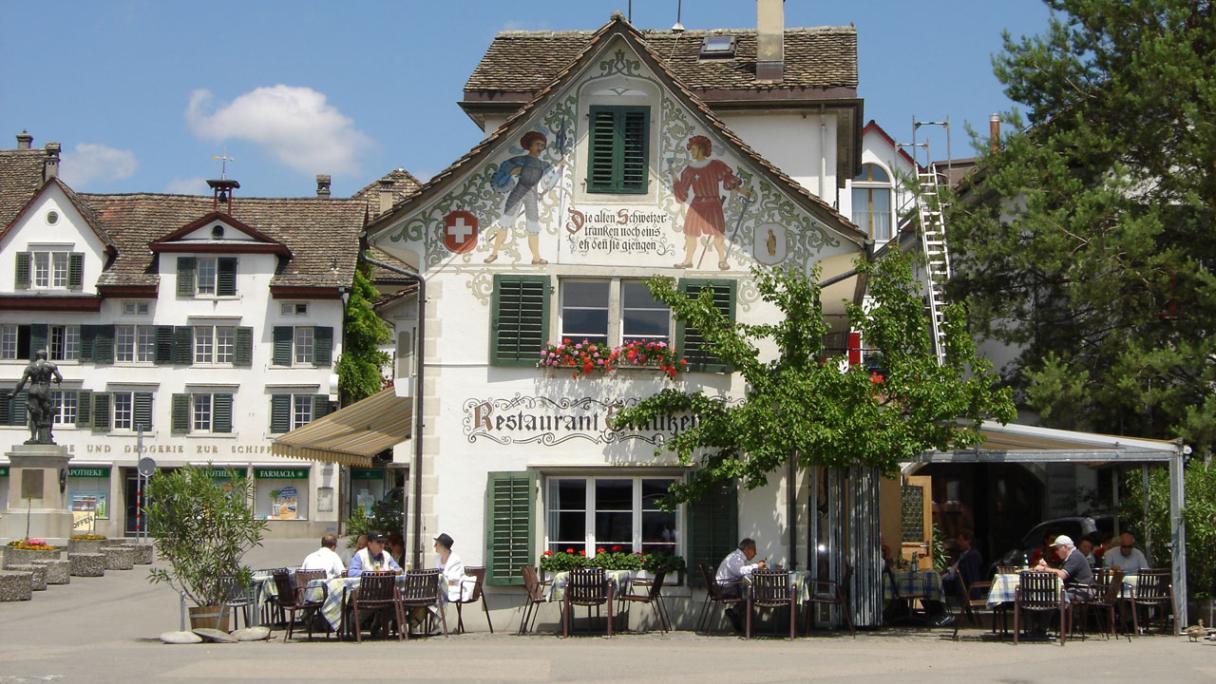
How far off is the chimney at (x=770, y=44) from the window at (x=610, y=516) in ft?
35.7

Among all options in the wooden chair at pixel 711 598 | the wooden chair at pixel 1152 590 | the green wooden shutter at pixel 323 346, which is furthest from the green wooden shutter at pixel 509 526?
the green wooden shutter at pixel 323 346

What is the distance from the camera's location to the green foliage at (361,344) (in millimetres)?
54188

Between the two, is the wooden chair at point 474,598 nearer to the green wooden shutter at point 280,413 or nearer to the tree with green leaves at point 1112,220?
the tree with green leaves at point 1112,220

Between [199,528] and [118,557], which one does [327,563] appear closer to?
[199,528]

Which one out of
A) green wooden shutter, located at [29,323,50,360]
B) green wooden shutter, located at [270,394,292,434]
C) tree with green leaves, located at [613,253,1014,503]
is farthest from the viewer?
green wooden shutter, located at [29,323,50,360]

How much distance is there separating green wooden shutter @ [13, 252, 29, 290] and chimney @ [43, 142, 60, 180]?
3.05 m

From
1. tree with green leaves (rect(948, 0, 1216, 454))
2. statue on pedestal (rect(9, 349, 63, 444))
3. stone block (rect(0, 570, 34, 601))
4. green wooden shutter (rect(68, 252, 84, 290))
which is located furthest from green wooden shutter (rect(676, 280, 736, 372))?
green wooden shutter (rect(68, 252, 84, 290))

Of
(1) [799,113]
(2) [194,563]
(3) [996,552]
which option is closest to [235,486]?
(2) [194,563]

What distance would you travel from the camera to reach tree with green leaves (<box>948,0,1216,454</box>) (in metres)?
25.1

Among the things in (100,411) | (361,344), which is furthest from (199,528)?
(100,411)

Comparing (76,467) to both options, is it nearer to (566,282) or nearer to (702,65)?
(702,65)

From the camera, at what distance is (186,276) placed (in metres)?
54.3

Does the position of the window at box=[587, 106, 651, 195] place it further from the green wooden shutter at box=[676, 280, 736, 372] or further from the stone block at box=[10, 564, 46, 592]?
the stone block at box=[10, 564, 46, 592]

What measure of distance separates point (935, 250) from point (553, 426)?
15.0 m
